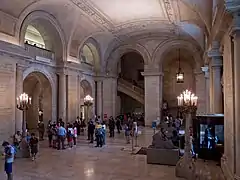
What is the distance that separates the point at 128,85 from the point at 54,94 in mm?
10028

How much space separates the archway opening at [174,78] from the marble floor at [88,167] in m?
16.8

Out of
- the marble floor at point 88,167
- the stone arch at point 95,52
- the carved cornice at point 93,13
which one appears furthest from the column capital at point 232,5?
the stone arch at point 95,52

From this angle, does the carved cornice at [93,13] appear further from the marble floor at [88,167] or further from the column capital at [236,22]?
the column capital at [236,22]

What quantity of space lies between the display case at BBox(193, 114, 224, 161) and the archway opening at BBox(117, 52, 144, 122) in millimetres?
14530

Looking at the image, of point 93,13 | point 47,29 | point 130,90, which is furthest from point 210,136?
point 130,90

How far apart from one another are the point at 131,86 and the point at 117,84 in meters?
1.47

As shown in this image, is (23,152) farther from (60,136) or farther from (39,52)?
(39,52)

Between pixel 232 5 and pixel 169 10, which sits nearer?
pixel 232 5

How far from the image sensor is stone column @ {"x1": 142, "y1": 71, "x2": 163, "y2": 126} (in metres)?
22.9

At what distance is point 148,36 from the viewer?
22078mm

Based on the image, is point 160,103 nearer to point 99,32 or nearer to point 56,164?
point 99,32

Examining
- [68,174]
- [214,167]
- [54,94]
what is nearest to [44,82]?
[54,94]

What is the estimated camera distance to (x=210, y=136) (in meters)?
10.4

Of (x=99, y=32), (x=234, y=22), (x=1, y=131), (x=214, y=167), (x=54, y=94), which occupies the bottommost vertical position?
(x=214, y=167)
